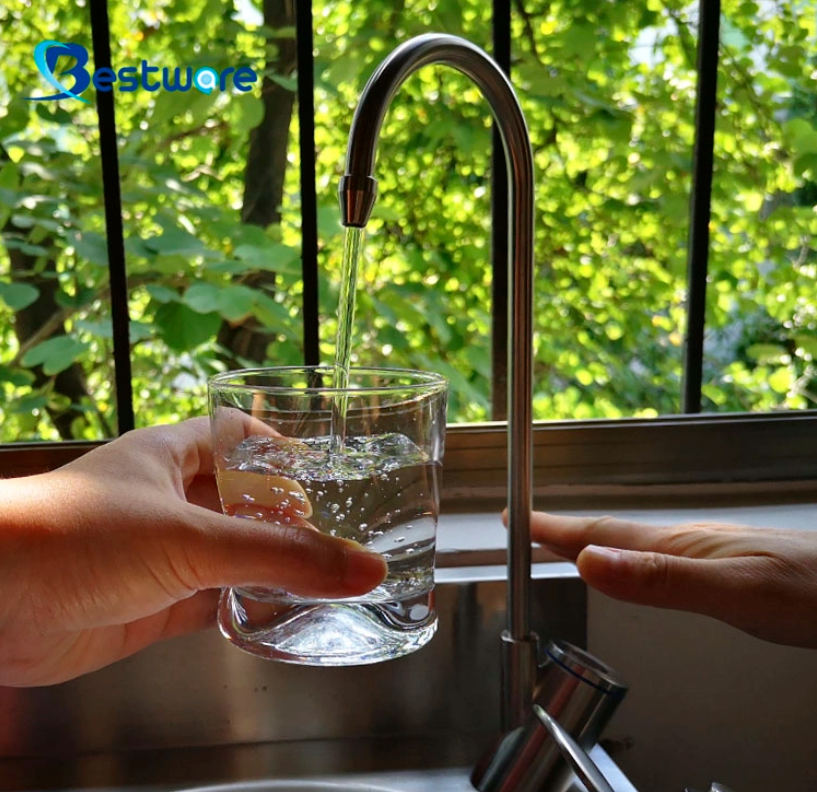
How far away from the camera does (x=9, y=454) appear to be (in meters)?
0.97

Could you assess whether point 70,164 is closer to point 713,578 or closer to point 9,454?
point 9,454

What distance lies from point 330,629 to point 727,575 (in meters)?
0.30

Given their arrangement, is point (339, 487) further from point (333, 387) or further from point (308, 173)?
point (308, 173)

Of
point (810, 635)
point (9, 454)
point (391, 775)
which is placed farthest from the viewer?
point (9, 454)

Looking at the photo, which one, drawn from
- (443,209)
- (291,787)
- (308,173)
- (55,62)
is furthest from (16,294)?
(291,787)

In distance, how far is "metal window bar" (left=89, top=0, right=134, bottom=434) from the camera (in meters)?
0.97

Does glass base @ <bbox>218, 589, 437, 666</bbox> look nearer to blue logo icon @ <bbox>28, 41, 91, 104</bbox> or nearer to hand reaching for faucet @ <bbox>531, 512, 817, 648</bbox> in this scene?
hand reaching for faucet @ <bbox>531, 512, 817, 648</bbox>

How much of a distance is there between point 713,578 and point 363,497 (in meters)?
0.28

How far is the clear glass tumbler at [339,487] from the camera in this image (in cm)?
56

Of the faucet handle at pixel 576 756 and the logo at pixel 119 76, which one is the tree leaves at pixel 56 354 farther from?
the faucet handle at pixel 576 756

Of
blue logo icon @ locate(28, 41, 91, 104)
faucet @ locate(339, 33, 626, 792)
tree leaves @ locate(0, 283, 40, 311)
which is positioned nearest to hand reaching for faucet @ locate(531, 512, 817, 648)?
faucet @ locate(339, 33, 626, 792)

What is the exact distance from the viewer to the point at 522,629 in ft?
2.21

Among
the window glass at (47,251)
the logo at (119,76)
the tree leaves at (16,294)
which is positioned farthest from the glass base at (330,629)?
the tree leaves at (16,294)

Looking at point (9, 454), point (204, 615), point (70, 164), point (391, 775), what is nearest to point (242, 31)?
point (70, 164)
